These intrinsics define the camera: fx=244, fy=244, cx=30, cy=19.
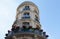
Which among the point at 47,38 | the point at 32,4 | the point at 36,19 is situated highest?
the point at 32,4

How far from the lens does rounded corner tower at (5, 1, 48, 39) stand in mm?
44719

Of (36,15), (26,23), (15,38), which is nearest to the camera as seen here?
(15,38)

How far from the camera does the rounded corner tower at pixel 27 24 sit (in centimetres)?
4472

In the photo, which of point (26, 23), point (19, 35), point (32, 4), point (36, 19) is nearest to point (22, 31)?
point (19, 35)

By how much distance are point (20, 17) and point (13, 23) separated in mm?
2268

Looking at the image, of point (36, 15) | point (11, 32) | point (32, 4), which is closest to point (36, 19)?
point (36, 15)

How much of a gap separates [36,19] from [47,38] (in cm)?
664

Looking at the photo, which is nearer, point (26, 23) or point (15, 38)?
point (15, 38)

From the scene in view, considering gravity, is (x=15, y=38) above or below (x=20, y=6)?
below

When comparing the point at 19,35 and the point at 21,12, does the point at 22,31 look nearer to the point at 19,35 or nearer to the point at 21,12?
the point at 19,35

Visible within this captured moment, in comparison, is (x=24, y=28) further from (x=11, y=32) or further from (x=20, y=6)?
(x=20, y=6)

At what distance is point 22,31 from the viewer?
45344mm

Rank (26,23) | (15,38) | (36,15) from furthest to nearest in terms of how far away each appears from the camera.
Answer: (36,15)
(26,23)
(15,38)

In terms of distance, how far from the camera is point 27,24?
49125 mm
